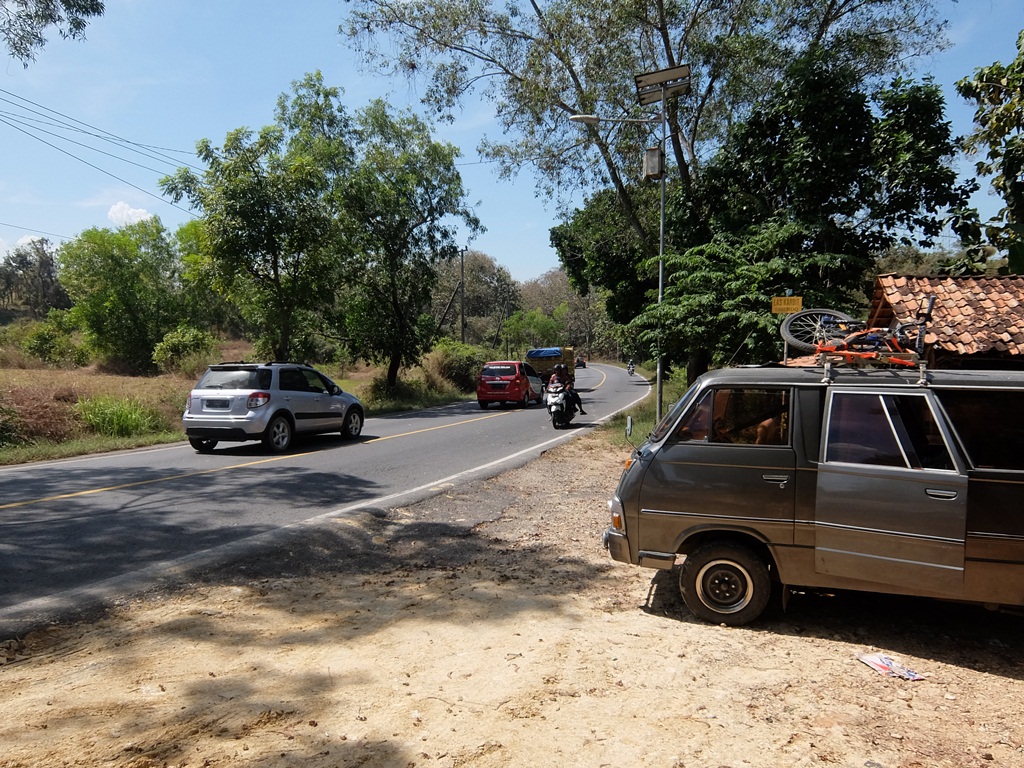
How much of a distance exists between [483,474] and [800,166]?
824cm

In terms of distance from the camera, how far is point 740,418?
16.1 feet

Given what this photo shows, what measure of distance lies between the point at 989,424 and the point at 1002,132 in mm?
10240

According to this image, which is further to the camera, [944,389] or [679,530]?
[679,530]

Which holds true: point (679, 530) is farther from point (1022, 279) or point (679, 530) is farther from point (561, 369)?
point (561, 369)

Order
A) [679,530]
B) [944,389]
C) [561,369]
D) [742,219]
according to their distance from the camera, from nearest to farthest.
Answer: [944,389] < [679,530] < [742,219] < [561,369]

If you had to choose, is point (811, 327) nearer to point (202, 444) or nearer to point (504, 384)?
point (202, 444)

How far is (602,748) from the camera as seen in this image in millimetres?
3119

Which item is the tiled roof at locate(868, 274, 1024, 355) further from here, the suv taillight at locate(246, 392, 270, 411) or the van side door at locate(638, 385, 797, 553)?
the suv taillight at locate(246, 392, 270, 411)

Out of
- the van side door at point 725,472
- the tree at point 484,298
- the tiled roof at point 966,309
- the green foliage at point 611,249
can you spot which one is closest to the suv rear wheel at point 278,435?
the green foliage at point 611,249

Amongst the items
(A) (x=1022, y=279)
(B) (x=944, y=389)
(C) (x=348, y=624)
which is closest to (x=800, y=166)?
(A) (x=1022, y=279)

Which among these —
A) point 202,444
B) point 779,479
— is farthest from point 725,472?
point 202,444

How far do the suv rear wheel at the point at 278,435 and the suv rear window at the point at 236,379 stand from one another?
70cm

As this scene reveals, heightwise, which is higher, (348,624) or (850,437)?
(850,437)

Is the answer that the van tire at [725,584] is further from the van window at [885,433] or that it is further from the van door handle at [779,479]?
the van window at [885,433]
